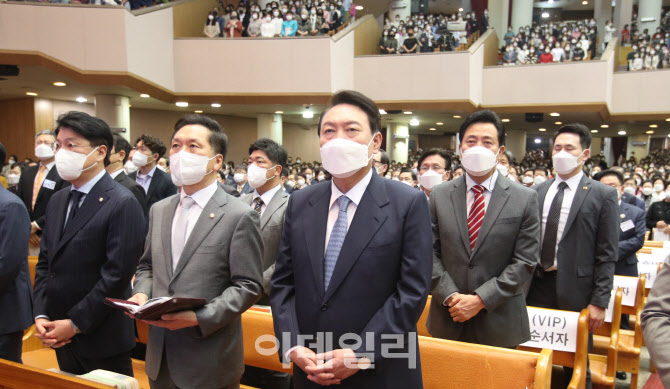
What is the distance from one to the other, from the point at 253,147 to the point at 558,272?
220 cm

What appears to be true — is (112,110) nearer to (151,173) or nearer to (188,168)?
(151,173)

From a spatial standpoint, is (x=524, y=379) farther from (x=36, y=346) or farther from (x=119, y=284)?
(x=36, y=346)

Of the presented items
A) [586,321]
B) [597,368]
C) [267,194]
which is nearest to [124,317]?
[267,194]

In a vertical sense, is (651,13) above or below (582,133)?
above

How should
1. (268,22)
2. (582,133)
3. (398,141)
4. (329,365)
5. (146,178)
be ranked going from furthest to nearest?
(398,141) → (268,22) → (146,178) → (582,133) → (329,365)

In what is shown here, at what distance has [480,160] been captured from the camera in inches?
86.7

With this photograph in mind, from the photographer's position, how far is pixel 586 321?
225 centimetres

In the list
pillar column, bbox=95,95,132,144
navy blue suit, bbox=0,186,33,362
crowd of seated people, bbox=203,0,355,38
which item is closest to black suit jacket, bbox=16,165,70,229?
navy blue suit, bbox=0,186,33,362

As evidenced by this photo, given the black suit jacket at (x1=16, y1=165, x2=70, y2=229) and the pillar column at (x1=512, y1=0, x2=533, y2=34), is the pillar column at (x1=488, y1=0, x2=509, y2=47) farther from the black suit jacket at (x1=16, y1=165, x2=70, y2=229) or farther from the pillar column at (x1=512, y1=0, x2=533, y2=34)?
the black suit jacket at (x1=16, y1=165, x2=70, y2=229)

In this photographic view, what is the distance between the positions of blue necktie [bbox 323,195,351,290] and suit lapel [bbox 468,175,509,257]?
2.78ft

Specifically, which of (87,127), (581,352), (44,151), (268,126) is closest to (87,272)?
(87,127)

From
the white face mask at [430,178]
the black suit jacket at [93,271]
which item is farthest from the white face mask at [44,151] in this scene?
the white face mask at [430,178]

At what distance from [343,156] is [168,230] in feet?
2.74

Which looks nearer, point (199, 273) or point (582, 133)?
point (199, 273)
